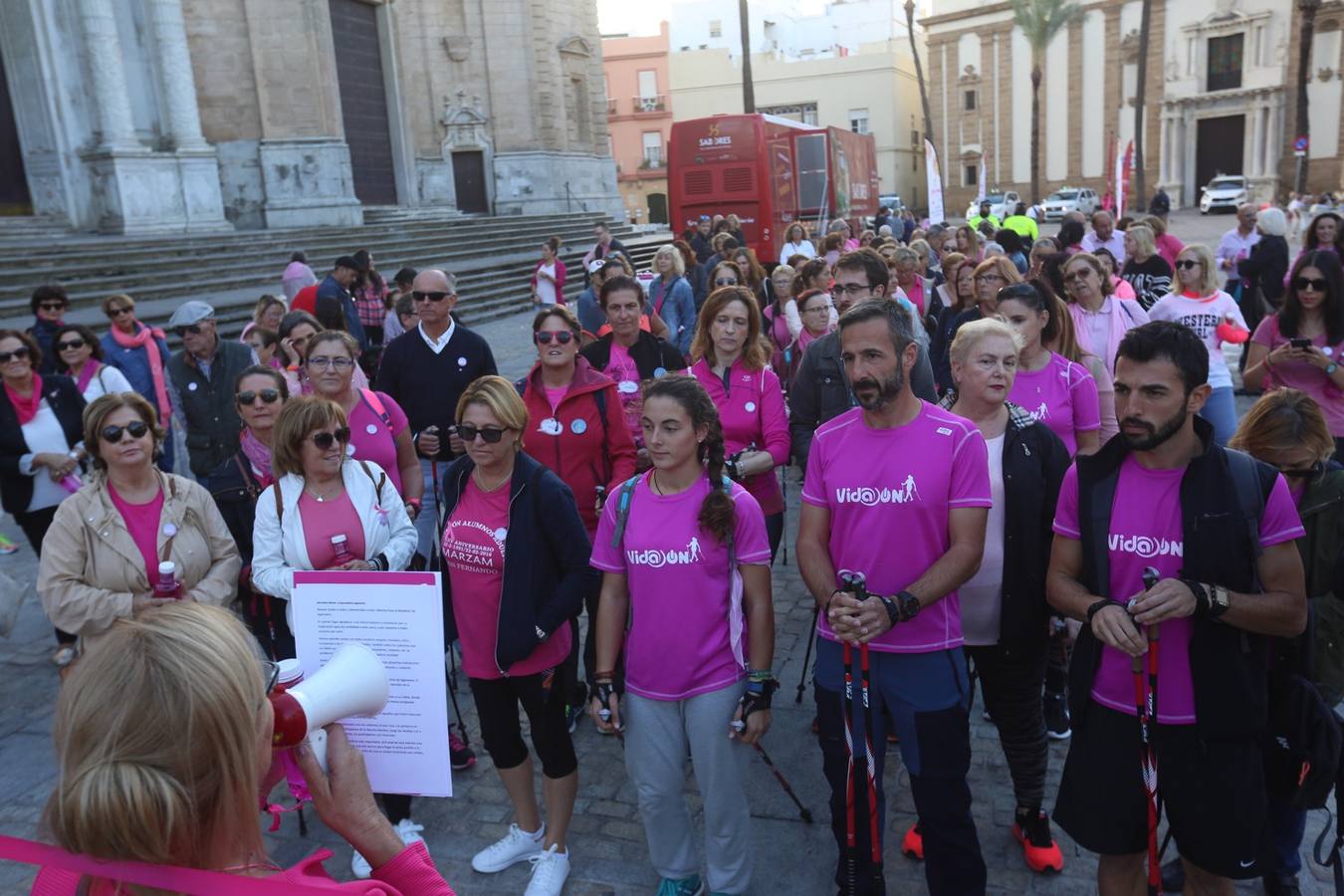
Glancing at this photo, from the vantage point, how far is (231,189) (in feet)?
69.2

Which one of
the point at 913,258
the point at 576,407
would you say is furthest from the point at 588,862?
the point at 913,258

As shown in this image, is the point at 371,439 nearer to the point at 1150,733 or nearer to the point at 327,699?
the point at 327,699

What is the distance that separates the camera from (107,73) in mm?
17781

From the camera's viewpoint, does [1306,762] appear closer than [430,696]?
Yes

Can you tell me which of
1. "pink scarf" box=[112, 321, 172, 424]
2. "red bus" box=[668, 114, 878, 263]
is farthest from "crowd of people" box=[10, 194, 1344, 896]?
"red bus" box=[668, 114, 878, 263]

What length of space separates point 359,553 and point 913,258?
673 centimetres

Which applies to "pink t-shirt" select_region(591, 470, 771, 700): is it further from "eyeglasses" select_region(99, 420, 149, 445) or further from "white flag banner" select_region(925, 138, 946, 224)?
"white flag banner" select_region(925, 138, 946, 224)

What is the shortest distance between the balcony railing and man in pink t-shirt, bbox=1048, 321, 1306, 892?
60713mm

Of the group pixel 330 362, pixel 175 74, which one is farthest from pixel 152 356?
pixel 175 74

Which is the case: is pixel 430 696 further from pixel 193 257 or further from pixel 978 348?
pixel 193 257

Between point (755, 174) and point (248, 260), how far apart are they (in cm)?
1014

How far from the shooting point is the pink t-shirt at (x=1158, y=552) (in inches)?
106

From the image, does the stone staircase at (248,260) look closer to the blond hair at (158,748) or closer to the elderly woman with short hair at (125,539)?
the elderly woman with short hair at (125,539)

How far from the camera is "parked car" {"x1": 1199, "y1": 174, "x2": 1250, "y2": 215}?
44434 mm
